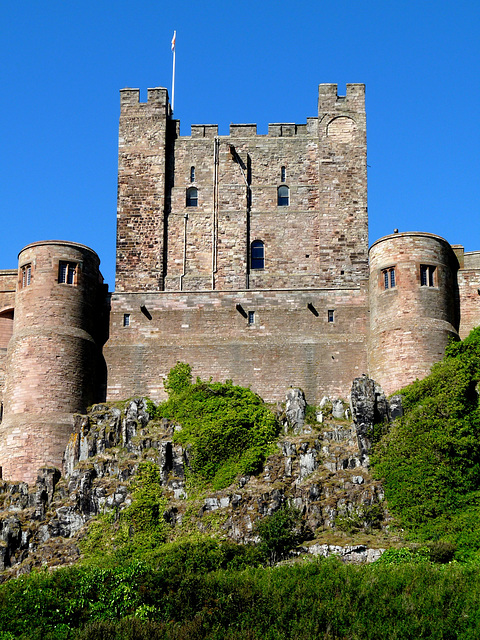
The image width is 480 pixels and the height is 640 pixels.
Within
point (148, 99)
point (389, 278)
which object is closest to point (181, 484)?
point (389, 278)

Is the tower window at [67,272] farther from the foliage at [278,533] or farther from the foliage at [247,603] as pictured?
the foliage at [247,603]

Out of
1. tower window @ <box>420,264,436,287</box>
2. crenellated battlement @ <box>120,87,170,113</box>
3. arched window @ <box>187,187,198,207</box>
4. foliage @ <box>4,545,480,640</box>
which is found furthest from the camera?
crenellated battlement @ <box>120,87,170,113</box>

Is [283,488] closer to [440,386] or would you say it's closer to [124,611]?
[440,386]

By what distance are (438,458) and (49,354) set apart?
17.3 metres

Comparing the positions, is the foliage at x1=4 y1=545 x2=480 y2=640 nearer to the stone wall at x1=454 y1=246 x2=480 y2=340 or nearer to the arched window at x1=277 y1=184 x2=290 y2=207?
the stone wall at x1=454 y1=246 x2=480 y2=340

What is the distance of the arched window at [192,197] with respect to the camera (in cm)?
6431

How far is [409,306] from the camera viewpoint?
54.4 meters

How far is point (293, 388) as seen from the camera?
54.9m

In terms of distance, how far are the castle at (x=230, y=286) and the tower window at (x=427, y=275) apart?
0.13m

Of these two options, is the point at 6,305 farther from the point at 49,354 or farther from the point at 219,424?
the point at 219,424

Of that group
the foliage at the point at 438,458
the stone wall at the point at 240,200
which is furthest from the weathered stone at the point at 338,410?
the stone wall at the point at 240,200

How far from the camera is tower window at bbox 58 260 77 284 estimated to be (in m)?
56.6

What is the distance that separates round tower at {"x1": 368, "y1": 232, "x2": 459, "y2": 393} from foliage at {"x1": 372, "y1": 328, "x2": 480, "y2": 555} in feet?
4.89

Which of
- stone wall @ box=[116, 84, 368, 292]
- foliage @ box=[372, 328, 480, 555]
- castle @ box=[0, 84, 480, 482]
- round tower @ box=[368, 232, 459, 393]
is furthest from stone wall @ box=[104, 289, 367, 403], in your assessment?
foliage @ box=[372, 328, 480, 555]
